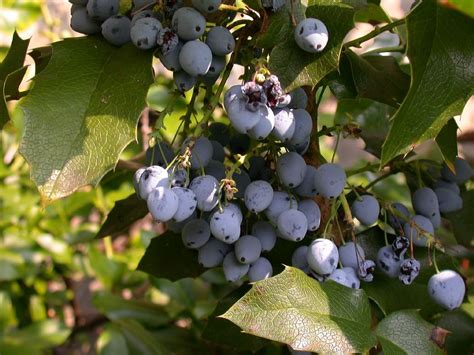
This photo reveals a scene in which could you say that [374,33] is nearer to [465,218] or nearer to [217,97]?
[217,97]

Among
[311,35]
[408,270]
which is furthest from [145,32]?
[408,270]

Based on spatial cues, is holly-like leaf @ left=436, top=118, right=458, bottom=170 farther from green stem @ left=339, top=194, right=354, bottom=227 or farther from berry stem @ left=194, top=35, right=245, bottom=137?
berry stem @ left=194, top=35, right=245, bottom=137

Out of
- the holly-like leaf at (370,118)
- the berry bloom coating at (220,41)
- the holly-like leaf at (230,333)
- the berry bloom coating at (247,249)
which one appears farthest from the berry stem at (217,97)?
the holly-like leaf at (370,118)

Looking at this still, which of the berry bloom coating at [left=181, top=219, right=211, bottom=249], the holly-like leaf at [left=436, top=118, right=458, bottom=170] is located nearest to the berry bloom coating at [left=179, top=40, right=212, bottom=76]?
the berry bloom coating at [left=181, top=219, right=211, bottom=249]

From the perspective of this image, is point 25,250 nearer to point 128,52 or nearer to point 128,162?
point 128,162

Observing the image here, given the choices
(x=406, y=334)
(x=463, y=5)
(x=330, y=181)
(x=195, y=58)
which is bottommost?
(x=406, y=334)

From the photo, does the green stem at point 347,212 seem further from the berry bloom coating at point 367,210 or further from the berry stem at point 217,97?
the berry stem at point 217,97

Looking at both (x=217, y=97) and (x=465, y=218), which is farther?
(x=465, y=218)
